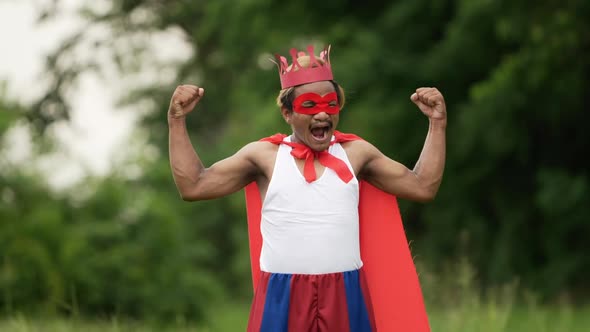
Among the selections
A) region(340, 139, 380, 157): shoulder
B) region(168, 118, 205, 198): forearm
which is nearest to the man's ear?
region(340, 139, 380, 157): shoulder

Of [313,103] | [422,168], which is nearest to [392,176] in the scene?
[422,168]

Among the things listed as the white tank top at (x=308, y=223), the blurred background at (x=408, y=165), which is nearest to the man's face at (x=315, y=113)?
the white tank top at (x=308, y=223)

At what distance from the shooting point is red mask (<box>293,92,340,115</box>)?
3.30 m

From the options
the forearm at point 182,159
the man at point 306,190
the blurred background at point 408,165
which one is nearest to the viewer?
the man at point 306,190

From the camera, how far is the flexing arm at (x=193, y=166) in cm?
335

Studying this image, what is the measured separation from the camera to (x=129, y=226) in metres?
10.3

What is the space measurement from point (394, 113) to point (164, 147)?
1147 cm

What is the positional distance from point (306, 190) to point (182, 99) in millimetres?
534

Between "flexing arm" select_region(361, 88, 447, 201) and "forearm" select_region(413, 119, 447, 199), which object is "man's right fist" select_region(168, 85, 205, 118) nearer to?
"flexing arm" select_region(361, 88, 447, 201)

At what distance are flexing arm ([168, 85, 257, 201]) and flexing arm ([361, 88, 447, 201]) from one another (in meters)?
0.44

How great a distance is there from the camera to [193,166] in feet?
11.0

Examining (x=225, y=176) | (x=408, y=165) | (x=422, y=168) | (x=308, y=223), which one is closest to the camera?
(x=308, y=223)

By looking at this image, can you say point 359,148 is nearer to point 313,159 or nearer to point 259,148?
point 313,159

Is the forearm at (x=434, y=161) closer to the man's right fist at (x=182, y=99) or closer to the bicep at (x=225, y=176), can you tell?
the bicep at (x=225, y=176)
